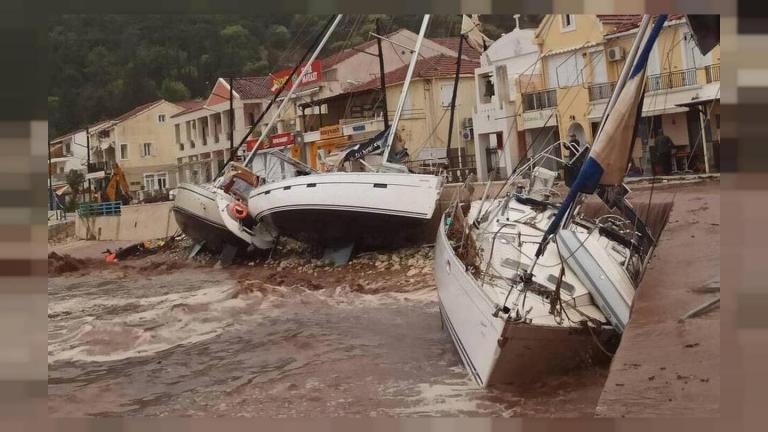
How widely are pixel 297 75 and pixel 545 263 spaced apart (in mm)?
2369

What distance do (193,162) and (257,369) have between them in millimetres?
1874

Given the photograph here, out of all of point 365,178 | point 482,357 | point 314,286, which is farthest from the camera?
point 365,178

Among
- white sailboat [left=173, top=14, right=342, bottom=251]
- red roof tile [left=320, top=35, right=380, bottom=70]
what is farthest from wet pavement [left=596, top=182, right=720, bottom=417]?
white sailboat [left=173, top=14, right=342, bottom=251]

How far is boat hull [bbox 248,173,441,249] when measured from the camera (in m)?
7.09

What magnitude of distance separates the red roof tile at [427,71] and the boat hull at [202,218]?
140 centimetres

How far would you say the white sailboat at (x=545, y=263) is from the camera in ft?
16.4

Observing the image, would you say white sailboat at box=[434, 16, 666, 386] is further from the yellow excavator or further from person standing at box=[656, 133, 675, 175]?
the yellow excavator

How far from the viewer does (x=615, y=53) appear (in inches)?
218

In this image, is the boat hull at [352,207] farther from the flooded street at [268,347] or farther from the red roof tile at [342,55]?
the red roof tile at [342,55]
